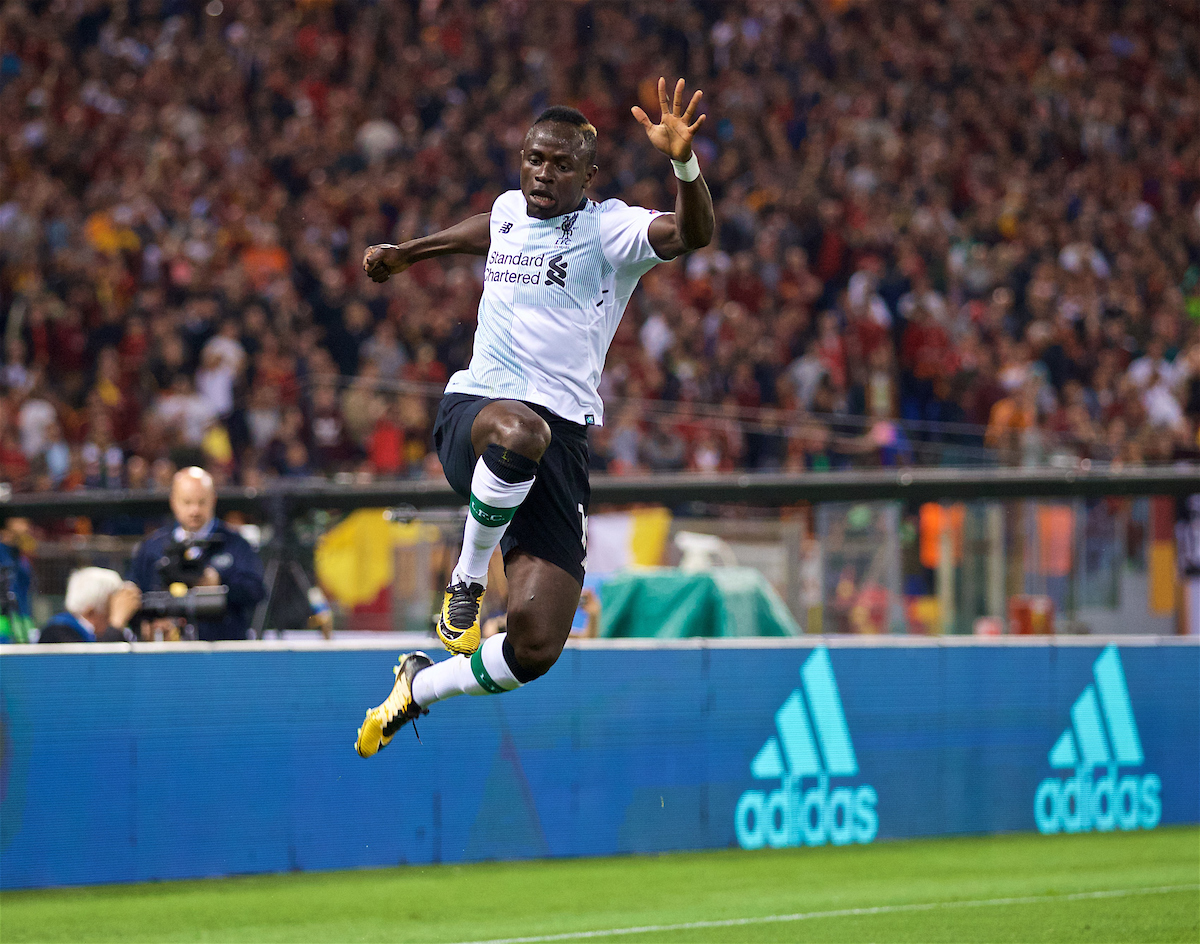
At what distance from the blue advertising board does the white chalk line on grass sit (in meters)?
1.76

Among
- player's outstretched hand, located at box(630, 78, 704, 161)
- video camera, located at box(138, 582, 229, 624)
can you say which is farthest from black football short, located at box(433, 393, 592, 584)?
video camera, located at box(138, 582, 229, 624)

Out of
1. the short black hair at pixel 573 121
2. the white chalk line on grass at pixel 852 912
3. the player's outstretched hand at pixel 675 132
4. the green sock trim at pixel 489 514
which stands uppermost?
the short black hair at pixel 573 121

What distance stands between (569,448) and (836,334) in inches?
462

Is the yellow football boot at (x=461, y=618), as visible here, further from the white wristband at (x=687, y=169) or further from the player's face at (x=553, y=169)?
the white wristband at (x=687, y=169)

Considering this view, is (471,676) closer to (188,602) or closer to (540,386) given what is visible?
(540,386)

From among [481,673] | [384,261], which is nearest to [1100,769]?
[481,673]

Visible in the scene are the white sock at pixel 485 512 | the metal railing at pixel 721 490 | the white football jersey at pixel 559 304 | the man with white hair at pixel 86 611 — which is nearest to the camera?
the white sock at pixel 485 512

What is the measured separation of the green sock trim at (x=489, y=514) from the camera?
18.5ft

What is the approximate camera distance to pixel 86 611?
9.59 metres

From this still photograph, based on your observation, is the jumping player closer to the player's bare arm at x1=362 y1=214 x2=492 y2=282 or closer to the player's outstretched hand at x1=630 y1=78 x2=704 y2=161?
the player's bare arm at x1=362 y1=214 x2=492 y2=282

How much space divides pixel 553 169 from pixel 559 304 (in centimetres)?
48

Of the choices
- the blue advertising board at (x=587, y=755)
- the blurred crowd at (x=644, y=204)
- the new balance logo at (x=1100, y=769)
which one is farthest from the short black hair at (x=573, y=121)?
the new balance logo at (x=1100, y=769)

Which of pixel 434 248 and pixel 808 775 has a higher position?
pixel 434 248

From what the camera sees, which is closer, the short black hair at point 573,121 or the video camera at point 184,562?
the short black hair at point 573,121
